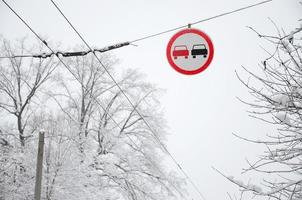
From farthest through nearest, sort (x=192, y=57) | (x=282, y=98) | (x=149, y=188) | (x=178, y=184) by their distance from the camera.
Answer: (x=178, y=184) < (x=149, y=188) < (x=192, y=57) < (x=282, y=98)

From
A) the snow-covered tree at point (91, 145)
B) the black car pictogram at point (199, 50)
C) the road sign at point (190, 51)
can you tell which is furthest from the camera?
the snow-covered tree at point (91, 145)

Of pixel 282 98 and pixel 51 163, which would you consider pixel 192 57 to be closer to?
pixel 282 98

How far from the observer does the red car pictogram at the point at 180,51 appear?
15.3 ft

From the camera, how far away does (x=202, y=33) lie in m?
4.82

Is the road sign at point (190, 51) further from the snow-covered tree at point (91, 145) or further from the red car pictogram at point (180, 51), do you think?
the snow-covered tree at point (91, 145)

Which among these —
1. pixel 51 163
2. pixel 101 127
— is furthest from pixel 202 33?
pixel 101 127

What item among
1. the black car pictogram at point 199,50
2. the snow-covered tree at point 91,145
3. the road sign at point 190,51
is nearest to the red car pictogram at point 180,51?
the road sign at point 190,51

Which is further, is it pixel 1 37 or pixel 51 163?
pixel 1 37

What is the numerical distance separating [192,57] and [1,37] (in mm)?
14876

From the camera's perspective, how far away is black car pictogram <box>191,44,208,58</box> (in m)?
4.69

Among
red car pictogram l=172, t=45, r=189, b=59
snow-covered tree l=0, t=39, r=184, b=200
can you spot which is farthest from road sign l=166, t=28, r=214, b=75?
snow-covered tree l=0, t=39, r=184, b=200

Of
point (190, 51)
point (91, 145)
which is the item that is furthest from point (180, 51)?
point (91, 145)

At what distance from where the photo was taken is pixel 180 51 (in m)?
4.70

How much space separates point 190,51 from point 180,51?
6.7 inches
